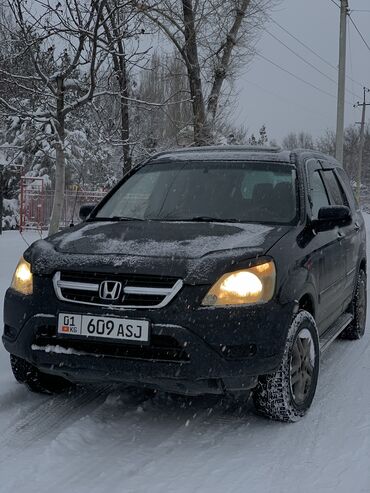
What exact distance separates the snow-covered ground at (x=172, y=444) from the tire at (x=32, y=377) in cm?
7

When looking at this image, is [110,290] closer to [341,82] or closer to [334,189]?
[334,189]

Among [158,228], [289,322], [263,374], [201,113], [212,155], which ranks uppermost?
[201,113]

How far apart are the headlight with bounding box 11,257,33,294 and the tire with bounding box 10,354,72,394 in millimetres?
508

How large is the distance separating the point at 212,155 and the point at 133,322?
2.01 m

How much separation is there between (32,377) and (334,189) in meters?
2.93

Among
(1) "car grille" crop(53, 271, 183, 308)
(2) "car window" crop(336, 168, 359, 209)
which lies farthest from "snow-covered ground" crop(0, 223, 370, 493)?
(2) "car window" crop(336, 168, 359, 209)

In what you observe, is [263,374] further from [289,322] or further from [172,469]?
[172,469]

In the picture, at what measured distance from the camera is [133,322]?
3.04m

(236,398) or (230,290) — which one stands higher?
(230,290)

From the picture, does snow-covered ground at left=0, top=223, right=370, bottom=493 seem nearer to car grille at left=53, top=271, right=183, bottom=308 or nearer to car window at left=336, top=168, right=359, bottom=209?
car grille at left=53, top=271, right=183, bottom=308

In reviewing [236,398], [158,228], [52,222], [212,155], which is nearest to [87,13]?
[52,222]

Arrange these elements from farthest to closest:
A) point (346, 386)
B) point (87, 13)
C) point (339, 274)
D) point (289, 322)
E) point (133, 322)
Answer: point (87, 13)
point (339, 274)
point (346, 386)
point (289, 322)
point (133, 322)

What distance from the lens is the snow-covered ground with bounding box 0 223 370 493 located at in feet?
8.86

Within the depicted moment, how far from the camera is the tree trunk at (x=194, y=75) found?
15359mm
